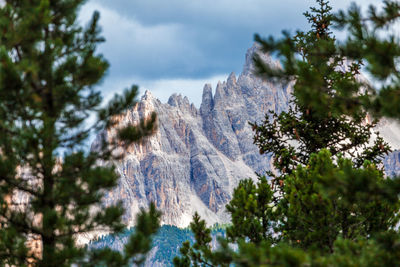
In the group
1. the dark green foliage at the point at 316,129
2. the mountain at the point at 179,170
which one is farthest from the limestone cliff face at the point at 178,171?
the dark green foliage at the point at 316,129

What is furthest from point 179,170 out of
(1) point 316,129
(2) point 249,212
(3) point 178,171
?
(2) point 249,212

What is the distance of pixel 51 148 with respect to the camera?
7316 millimetres

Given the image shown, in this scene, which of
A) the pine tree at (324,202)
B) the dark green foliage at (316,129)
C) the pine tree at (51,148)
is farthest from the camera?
the dark green foliage at (316,129)

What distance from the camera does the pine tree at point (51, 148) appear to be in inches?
276

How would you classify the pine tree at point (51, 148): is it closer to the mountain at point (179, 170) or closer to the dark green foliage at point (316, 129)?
the dark green foliage at point (316, 129)

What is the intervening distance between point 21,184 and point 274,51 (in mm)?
5303

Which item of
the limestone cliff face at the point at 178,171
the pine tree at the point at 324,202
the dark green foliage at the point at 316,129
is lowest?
the pine tree at the point at 324,202

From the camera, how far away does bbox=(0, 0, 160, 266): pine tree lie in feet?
23.0

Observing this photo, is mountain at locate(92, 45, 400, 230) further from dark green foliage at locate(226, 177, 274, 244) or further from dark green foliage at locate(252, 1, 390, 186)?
dark green foliage at locate(226, 177, 274, 244)

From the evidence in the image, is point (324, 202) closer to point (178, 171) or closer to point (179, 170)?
point (178, 171)

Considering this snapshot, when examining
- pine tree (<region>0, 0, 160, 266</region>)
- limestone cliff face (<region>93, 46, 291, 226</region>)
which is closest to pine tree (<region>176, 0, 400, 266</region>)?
pine tree (<region>0, 0, 160, 266</region>)

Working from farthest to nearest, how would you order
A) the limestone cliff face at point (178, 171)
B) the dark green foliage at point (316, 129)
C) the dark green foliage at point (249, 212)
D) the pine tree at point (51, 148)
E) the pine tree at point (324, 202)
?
the limestone cliff face at point (178, 171)
the dark green foliage at point (316, 129)
the dark green foliage at point (249, 212)
the pine tree at point (51, 148)
the pine tree at point (324, 202)

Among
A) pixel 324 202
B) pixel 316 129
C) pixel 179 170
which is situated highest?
pixel 179 170

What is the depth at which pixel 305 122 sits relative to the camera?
1345 cm
